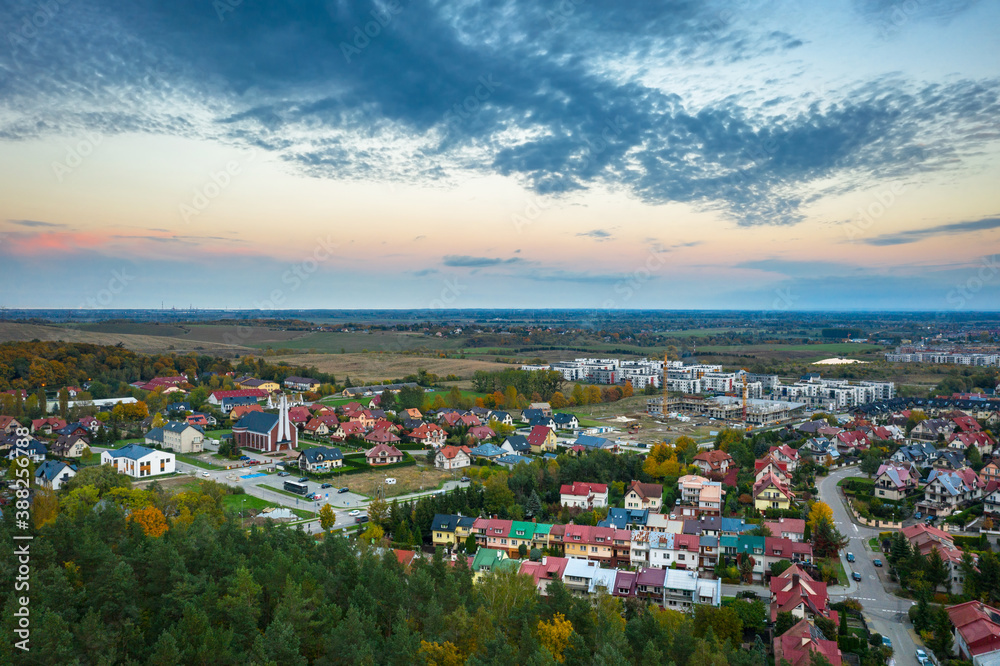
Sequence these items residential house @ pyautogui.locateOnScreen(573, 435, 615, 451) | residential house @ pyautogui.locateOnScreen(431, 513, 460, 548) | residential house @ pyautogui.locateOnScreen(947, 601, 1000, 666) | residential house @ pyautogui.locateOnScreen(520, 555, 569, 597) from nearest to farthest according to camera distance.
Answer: residential house @ pyautogui.locateOnScreen(947, 601, 1000, 666)
residential house @ pyautogui.locateOnScreen(520, 555, 569, 597)
residential house @ pyautogui.locateOnScreen(431, 513, 460, 548)
residential house @ pyautogui.locateOnScreen(573, 435, 615, 451)

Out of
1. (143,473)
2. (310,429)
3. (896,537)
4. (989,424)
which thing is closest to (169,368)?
(310,429)

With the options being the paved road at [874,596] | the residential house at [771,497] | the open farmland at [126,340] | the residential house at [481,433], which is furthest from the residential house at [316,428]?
the open farmland at [126,340]

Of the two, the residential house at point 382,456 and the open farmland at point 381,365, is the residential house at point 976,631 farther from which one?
the open farmland at point 381,365

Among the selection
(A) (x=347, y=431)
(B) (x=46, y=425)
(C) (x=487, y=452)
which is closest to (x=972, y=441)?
(C) (x=487, y=452)

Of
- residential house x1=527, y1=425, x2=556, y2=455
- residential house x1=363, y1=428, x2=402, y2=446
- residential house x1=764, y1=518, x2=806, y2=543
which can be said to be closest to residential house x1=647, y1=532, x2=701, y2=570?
residential house x1=764, y1=518, x2=806, y2=543

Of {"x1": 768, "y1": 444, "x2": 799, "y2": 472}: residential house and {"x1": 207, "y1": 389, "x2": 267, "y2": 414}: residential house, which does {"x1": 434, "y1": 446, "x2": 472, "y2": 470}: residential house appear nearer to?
{"x1": 768, "y1": 444, "x2": 799, "y2": 472}: residential house

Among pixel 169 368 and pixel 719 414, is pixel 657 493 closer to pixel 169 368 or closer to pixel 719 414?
pixel 719 414

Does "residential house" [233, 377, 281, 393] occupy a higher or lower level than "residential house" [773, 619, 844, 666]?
higher
